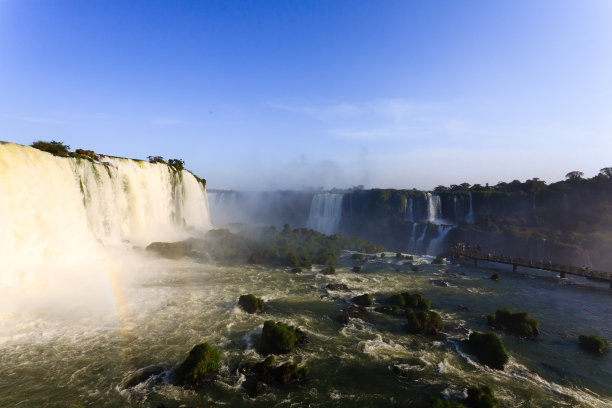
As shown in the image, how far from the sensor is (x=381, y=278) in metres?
26.3

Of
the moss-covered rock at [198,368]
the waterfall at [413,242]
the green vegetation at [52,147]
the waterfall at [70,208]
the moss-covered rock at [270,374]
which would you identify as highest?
the green vegetation at [52,147]

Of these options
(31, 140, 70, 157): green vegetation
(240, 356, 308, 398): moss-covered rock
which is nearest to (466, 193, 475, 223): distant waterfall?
(240, 356, 308, 398): moss-covered rock

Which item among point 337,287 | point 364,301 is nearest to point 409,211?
point 337,287

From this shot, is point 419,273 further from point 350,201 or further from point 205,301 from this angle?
point 350,201

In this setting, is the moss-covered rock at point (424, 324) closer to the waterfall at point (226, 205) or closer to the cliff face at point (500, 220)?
the cliff face at point (500, 220)

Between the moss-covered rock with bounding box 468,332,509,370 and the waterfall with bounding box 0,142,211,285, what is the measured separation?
24.2 m

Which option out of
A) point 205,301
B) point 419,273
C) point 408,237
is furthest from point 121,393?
point 408,237

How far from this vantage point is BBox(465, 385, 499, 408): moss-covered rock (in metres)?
9.33

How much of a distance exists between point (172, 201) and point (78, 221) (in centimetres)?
1728

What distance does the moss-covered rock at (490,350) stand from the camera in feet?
40.1

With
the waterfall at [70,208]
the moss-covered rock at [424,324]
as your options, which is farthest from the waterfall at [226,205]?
the moss-covered rock at [424,324]

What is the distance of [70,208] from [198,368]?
1773 cm

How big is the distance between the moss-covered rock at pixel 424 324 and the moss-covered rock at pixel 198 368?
10104 mm

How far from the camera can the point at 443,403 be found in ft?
30.0
